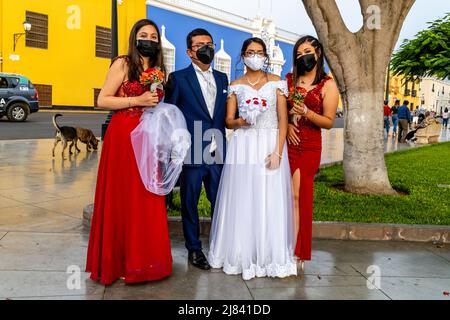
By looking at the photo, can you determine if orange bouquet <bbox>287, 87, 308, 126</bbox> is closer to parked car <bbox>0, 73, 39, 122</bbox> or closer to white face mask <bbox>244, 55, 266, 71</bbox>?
white face mask <bbox>244, 55, 266, 71</bbox>

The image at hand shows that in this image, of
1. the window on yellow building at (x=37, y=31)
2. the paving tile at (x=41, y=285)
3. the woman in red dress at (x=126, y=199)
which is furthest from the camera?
the window on yellow building at (x=37, y=31)

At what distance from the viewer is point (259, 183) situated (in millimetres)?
3924

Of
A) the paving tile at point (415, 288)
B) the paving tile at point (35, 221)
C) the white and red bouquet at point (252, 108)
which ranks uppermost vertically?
the white and red bouquet at point (252, 108)

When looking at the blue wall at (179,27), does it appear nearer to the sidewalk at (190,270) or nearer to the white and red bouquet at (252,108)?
Result: the sidewalk at (190,270)

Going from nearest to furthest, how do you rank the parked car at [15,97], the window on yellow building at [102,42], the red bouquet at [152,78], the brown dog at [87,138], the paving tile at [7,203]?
1. the red bouquet at [152,78]
2. the paving tile at [7,203]
3. the brown dog at [87,138]
4. the parked car at [15,97]
5. the window on yellow building at [102,42]

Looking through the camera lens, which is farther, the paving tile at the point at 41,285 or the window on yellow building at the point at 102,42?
the window on yellow building at the point at 102,42

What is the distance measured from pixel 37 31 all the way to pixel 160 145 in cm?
2917

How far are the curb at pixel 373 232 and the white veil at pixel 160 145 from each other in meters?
1.60

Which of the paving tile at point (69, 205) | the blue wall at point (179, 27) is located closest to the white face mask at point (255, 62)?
the paving tile at point (69, 205)

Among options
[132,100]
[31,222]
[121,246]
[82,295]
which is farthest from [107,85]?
[31,222]

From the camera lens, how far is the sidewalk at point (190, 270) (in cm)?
355

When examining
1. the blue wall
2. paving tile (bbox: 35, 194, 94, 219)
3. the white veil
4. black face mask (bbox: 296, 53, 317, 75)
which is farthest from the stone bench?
the white veil

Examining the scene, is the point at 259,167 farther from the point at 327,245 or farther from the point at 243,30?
the point at 243,30

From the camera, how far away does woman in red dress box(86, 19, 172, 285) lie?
3.62 m
